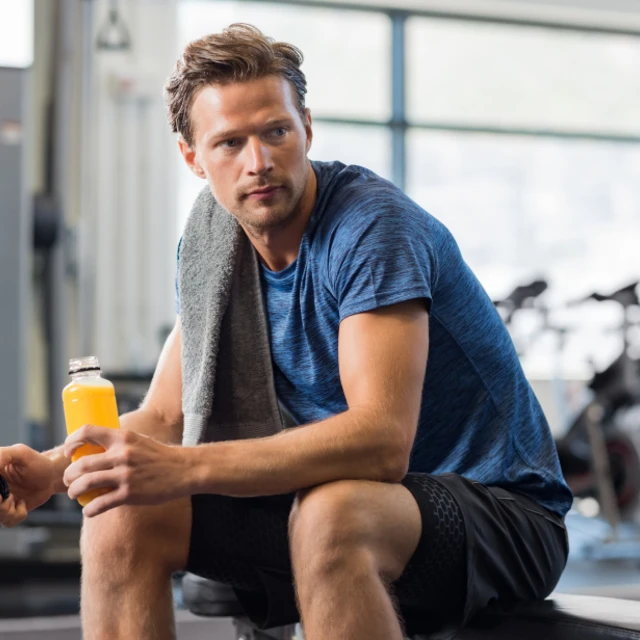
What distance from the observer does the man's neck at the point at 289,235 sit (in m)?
1.29

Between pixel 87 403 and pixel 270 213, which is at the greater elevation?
pixel 270 213

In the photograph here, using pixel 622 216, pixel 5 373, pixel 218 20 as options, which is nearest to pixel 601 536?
pixel 5 373

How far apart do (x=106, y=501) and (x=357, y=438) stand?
0.27m

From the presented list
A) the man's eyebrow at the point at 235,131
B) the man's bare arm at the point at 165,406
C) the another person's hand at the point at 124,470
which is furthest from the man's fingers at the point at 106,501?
the man's eyebrow at the point at 235,131

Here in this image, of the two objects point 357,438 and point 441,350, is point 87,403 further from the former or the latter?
point 441,350

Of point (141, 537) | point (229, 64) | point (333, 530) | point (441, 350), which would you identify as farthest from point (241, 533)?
point (229, 64)

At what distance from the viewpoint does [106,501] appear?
3.25 feet

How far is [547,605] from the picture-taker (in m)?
1.14

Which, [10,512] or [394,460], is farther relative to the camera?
[10,512]

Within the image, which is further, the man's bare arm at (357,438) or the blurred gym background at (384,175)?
the blurred gym background at (384,175)

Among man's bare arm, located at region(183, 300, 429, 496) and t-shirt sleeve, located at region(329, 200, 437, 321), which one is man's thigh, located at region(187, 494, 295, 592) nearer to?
man's bare arm, located at region(183, 300, 429, 496)

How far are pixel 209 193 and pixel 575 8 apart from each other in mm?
5037

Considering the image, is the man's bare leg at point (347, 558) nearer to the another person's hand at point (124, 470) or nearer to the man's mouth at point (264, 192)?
the another person's hand at point (124, 470)

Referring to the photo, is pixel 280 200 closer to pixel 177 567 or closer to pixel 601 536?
pixel 177 567
